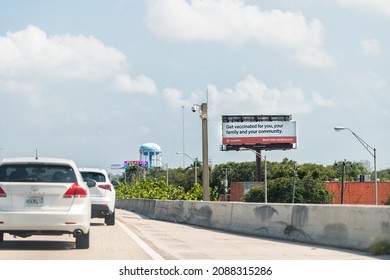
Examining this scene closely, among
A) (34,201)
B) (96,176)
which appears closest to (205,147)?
(96,176)

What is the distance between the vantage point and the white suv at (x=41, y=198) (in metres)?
14.3

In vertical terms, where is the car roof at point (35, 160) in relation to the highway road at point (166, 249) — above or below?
above

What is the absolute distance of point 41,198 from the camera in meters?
14.5

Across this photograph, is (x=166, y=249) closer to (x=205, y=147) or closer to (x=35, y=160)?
(x=35, y=160)

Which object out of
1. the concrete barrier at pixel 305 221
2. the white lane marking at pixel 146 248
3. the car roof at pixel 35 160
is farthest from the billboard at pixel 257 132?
the car roof at pixel 35 160

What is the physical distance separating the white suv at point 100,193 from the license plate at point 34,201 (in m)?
10.2

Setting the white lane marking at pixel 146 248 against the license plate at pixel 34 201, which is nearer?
the white lane marking at pixel 146 248

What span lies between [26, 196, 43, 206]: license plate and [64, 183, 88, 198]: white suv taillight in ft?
1.55

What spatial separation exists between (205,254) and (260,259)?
1.33m

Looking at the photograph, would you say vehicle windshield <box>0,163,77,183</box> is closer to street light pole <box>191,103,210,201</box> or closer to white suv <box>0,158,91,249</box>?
white suv <box>0,158,91,249</box>

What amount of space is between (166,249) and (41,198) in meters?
2.85

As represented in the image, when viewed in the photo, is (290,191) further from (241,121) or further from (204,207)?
(204,207)

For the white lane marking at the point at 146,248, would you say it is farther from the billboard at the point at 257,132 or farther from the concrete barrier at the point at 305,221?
the billboard at the point at 257,132
